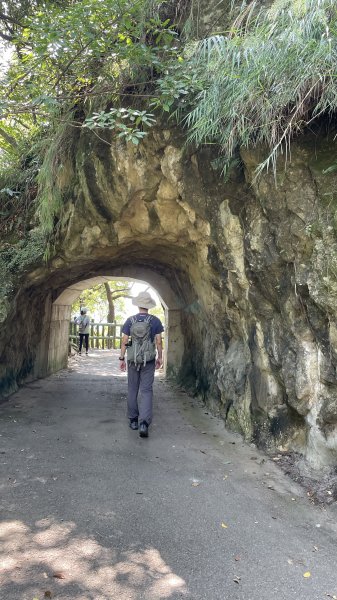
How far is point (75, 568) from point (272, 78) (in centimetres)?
410

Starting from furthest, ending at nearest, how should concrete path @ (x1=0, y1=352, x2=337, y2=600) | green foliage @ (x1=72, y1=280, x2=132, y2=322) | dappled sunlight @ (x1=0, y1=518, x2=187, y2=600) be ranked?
green foliage @ (x1=72, y1=280, x2=132, y2=322) → concrete path @ (x1=0, y1=352, x2=337, y2=600) → dappled sunlight @ (x1=0, y1=518, x2=187, y2=600)

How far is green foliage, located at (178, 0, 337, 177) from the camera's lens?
3465 millimetres

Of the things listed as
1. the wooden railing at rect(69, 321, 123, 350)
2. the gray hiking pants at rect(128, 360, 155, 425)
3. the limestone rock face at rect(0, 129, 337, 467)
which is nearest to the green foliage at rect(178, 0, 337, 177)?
the limestone rock face at rect(0, 129, 337, 467)

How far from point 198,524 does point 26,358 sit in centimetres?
623

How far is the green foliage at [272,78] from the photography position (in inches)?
136

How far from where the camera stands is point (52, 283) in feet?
28.4

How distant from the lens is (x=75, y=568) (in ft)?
8.32

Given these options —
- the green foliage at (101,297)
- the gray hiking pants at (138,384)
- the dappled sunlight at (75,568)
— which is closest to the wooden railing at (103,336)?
the green foliage at (101,297)

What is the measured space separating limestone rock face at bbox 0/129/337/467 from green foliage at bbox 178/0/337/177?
0.38m

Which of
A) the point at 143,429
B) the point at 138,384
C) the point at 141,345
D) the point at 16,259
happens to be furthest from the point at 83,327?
the point at 143,429

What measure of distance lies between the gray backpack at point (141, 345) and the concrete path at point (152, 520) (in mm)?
965

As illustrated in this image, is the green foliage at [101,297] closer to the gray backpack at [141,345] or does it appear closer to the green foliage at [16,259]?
the green foliage at [16,259]

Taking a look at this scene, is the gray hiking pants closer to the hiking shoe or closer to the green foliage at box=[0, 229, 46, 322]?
the hiking shoe

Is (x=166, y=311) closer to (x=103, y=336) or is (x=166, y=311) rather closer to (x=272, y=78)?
(x=272, y=78)
